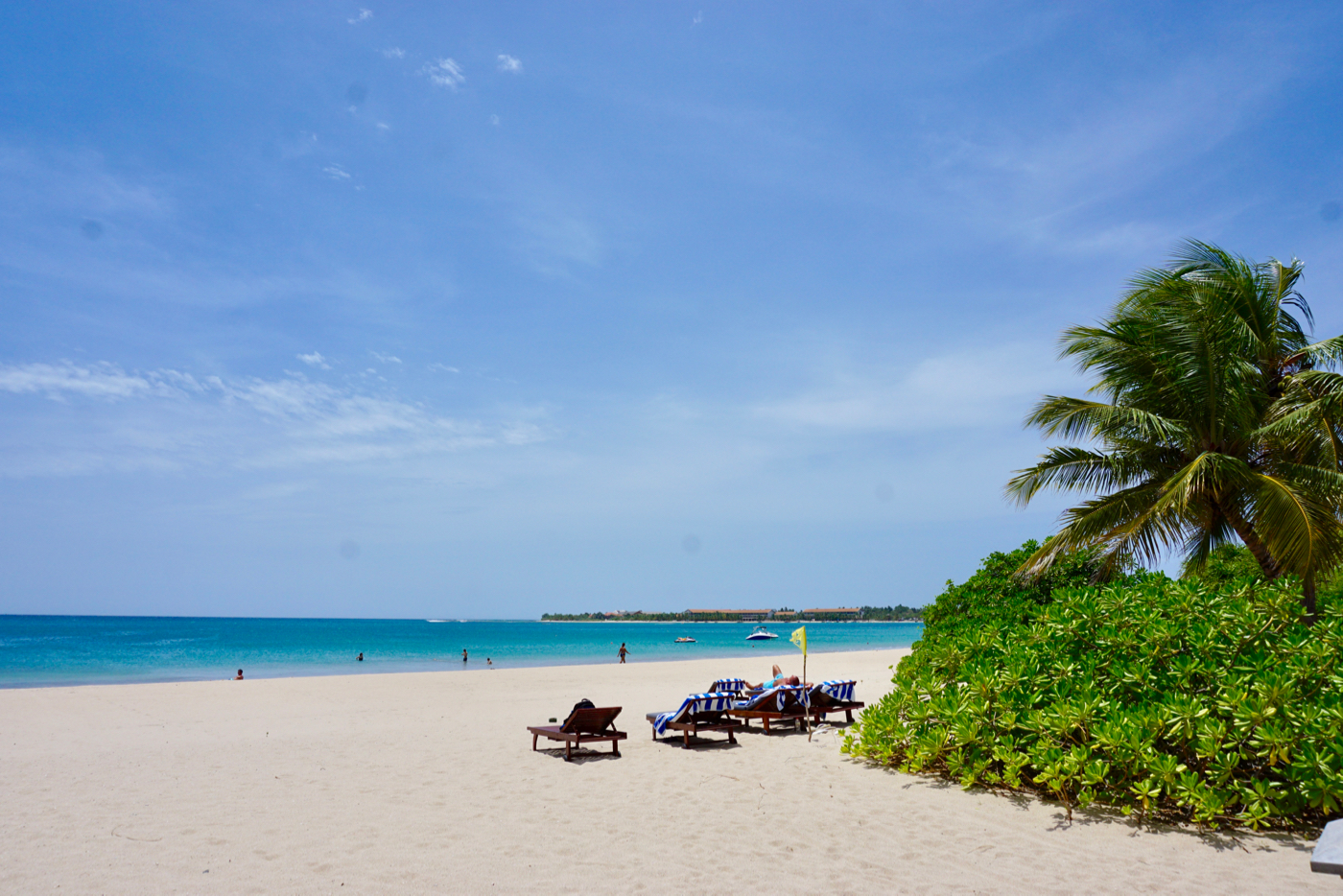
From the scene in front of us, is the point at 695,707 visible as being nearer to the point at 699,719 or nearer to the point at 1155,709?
the point at 699,719

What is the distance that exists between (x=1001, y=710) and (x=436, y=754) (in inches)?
278

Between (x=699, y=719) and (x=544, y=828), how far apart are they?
4.91 m

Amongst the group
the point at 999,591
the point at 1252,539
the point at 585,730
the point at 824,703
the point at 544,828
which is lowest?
the point at 544,828

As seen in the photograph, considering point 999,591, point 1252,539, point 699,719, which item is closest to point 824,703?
point 699,719

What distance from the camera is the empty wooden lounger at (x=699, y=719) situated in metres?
11.1

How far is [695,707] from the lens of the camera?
11383mm

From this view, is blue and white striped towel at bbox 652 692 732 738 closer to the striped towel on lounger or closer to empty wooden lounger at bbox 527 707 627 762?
empty wooden lounger at bbox 527 707 627 762

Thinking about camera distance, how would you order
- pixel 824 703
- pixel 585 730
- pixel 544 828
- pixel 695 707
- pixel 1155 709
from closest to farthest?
1. pixel 1155 709
2. pixel 544 828
3. pixel 585 730
4. pixel 695 707
5. pixel 824 703

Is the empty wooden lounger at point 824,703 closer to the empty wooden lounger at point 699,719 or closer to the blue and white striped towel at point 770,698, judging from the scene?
the blue and white striped towel at point 770,698

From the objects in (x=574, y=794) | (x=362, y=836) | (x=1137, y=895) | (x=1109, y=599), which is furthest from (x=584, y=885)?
(x=1109, y=599)

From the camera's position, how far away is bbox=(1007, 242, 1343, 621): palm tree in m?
10.7

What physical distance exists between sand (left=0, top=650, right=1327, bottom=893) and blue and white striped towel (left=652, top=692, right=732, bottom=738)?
0.91 feet

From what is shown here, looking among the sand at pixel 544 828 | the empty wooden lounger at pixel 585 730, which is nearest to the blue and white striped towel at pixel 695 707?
the sand at pixel 544 828

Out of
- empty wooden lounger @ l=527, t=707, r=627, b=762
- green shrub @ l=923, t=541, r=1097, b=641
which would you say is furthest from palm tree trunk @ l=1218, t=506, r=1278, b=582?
empty wooden lounger @ l=527, t=707, r=627, b=762
